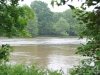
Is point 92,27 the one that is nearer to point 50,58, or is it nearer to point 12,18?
point 12,18

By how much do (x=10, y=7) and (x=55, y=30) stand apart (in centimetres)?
7465

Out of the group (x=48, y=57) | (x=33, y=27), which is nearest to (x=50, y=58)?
(x=48, y=57)

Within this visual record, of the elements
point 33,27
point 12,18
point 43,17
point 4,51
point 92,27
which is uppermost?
point 43,17

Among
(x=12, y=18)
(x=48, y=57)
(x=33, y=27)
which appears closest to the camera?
(x=12, y=18)

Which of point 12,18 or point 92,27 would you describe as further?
point 12,18

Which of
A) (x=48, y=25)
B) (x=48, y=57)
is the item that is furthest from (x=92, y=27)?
(x=48, y=25)

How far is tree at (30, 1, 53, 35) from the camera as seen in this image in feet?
266

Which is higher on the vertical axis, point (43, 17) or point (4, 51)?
point (43, 17)

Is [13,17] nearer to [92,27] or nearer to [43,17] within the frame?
[92,27]

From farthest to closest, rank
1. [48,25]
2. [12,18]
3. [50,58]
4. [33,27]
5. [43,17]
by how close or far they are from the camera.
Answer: [43,17] → [48,25] → [33,27] → [50,58] → [12,18]

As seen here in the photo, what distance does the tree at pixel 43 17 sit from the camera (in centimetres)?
8106

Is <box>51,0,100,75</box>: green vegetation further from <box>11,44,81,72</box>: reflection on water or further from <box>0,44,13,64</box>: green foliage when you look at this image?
<box>11,44,81,72</box>: reflection on water

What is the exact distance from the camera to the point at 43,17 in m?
86.9

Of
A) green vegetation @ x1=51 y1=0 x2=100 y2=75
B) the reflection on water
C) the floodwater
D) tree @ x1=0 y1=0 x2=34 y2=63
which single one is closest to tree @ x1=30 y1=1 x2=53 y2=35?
the floodwater
